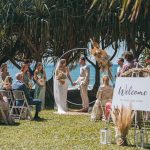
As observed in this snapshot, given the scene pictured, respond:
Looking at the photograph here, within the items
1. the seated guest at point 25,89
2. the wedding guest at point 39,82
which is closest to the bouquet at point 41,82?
the wedding guest at point 39,82

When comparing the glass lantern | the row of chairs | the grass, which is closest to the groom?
the grass

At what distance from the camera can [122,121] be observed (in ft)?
27.1

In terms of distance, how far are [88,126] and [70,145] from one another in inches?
104

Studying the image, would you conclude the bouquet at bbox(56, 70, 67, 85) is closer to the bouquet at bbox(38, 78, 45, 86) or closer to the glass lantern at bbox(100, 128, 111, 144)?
the bouquet at bbox(38, 78, 45, 86)

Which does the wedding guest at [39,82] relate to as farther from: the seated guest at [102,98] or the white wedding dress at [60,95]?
the seated guest at [102,98]

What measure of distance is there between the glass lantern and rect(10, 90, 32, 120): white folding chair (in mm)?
4077

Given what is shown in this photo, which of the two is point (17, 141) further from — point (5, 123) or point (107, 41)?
point (107, 41)

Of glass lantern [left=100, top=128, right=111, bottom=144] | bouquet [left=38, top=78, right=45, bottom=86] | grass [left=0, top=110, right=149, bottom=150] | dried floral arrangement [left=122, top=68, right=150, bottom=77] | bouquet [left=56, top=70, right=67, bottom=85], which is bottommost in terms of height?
grass [left=0, top=110, right=149, bottom=150]

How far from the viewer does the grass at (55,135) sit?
836 cm

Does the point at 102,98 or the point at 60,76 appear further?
the point at 60,76

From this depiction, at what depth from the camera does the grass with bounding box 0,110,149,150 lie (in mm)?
8359

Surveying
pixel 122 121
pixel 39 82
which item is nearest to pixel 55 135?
pixel 122 121

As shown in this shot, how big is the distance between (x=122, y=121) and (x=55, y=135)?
6.10 ft

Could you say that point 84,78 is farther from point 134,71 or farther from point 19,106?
point 134,71
